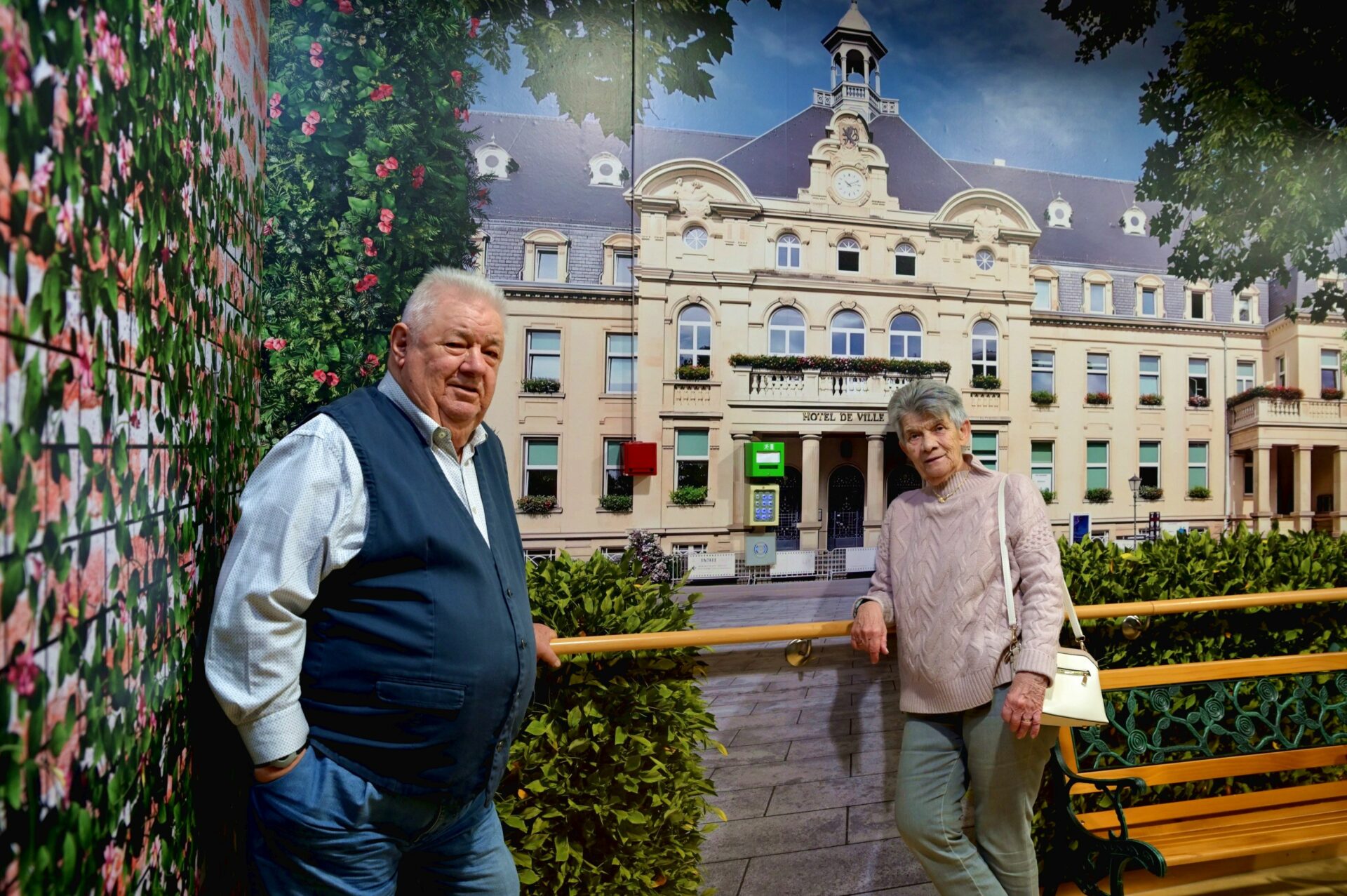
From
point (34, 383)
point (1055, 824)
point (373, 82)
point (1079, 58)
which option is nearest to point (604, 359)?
point (373, 82)

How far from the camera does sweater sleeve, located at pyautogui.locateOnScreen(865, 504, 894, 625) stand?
1.95m

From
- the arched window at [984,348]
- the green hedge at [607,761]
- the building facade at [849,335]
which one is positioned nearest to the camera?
the green hedge at [607,761]

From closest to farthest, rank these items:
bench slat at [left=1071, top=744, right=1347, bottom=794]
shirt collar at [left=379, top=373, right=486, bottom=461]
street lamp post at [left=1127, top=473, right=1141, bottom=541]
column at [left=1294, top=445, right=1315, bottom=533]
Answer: shirt collar at [left=379, top=373, right=486, bottom=461] → bench slat at [left=1071, top=744, right=1347, bottom=794] → street lamp post at [left=1127, top=473, right=1141, bottom=541] → column at [left=1294, top=445, right=1315, bottom=533]

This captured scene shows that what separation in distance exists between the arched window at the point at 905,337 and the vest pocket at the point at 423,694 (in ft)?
6.43

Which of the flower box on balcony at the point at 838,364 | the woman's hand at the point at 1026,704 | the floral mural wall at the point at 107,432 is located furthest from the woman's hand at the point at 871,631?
the floral mural wall at the point at 107,432

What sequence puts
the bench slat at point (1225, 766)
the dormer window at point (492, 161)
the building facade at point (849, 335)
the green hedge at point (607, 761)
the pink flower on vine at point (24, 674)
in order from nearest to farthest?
the pink flower on vine at point (24, 674) → the green hedge at point (607, 761) → the bench slat at point (1225, 766) → the dormer window at point (492, 161) → the building facade at point (849, 335)

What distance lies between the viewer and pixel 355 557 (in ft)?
3.66

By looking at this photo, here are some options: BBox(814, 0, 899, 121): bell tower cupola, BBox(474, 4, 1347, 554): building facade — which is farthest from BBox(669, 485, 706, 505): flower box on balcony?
BBox(814, 0, 899, 121): bell tower cupola

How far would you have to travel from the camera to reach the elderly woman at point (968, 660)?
1.67 metres

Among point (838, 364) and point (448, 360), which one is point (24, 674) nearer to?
point (448, 360)

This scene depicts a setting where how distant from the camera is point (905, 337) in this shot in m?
2.58

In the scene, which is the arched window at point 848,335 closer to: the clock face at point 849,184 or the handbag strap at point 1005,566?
the clock face at point 849,184

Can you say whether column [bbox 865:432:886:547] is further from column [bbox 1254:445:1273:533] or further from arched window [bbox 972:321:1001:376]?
column [bbox 1254:445:1273:533]

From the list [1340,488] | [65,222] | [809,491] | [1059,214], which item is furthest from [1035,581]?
[1340,488]
